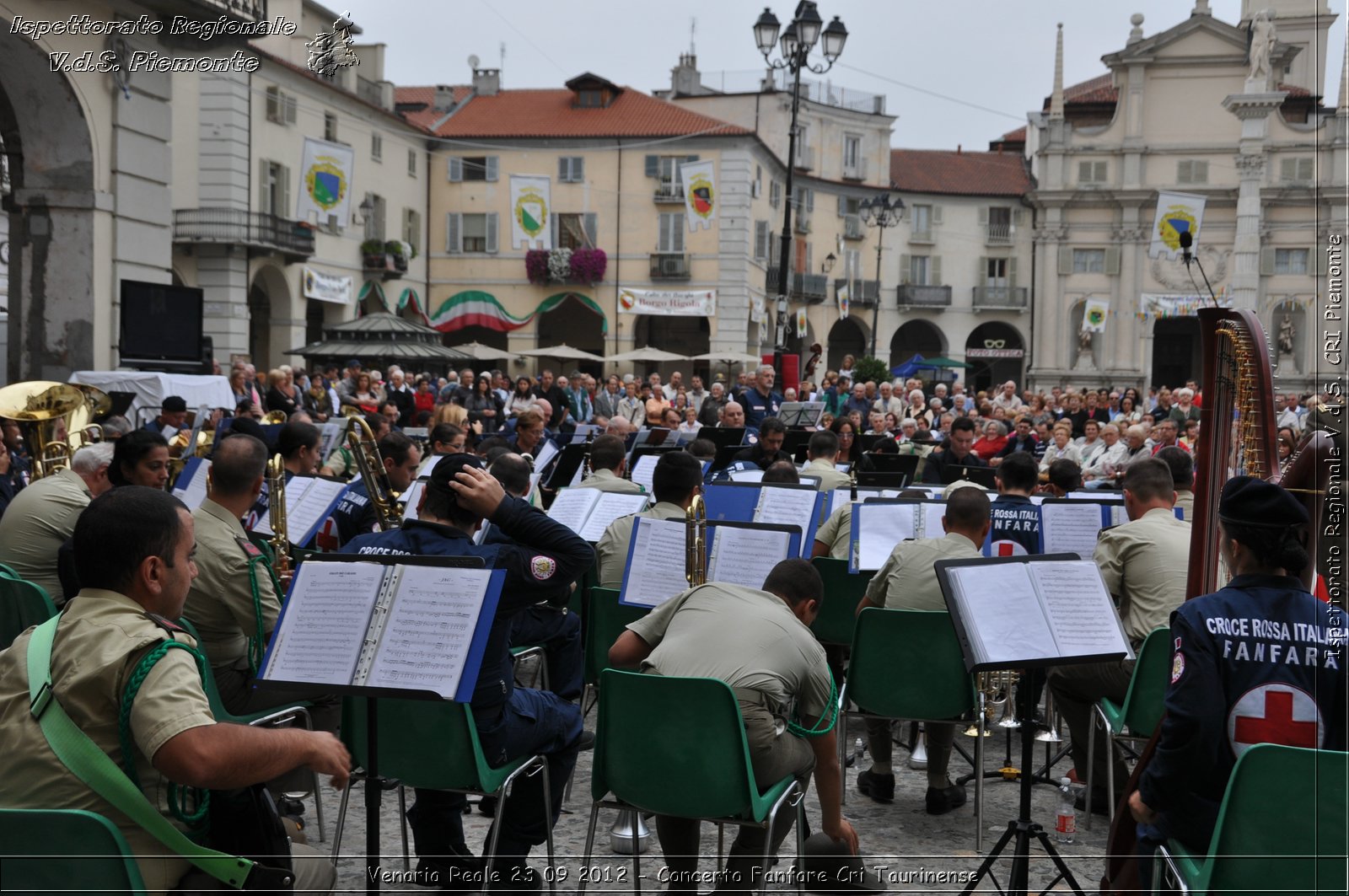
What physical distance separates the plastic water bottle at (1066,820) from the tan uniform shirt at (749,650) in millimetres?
1774

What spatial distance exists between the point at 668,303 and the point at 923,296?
53.4ft

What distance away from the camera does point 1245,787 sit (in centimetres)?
291

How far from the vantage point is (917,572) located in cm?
556

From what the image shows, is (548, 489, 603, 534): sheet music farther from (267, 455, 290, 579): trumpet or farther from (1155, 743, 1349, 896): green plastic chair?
(1155, 743, 1349, 896): green plastic chair

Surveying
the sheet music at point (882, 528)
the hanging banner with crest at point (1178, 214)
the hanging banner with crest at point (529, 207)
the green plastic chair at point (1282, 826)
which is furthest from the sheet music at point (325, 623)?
the hanging banner with crest at point (1178, 214)

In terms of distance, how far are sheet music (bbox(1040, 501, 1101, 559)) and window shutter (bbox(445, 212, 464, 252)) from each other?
3580 cm

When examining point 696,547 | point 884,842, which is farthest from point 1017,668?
point 696,547

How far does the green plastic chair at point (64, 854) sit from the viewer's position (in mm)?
2471

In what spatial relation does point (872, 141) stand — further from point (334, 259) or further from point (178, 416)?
point (178, 416)

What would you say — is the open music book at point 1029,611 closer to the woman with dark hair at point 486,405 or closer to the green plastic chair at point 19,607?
the green plastic chair at point 19,607

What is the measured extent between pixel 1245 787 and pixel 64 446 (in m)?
7.69

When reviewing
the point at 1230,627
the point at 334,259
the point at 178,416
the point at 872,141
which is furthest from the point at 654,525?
the point at 872,141

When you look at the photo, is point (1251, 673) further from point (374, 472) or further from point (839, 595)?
point (374, 472)

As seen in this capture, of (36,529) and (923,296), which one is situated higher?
(923,296)
